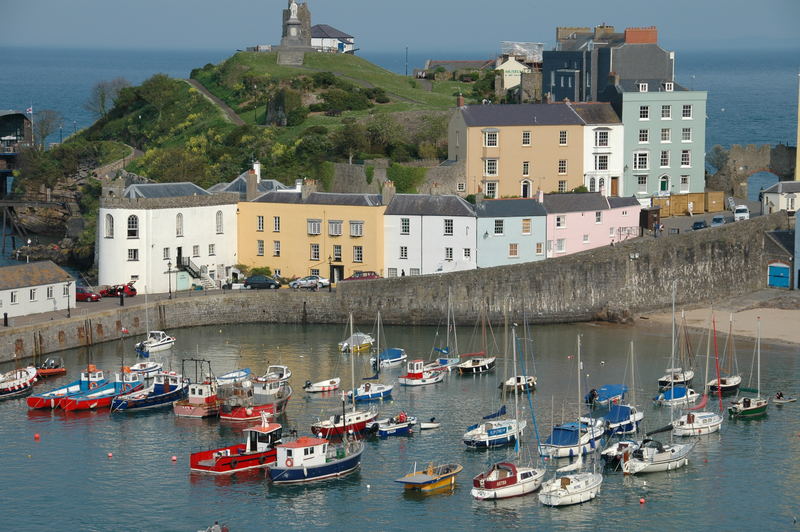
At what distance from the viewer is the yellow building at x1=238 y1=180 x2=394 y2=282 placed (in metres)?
79.4

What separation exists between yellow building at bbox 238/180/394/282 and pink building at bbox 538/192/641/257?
868cm

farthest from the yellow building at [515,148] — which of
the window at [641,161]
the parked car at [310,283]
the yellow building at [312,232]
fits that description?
the parked car at [310,283]

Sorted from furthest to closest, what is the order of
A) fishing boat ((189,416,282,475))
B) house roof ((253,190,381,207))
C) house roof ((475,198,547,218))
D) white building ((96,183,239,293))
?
house roof ((253,190,381,207)) < house roof ((475,198,547,218)) < white building ((96,183,239,293)) < fishing boat ((189,416,282,475))

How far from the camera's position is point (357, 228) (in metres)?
79.4

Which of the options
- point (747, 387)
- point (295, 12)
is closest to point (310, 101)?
point (295, 12)

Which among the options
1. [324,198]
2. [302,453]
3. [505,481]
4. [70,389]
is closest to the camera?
[505,481]

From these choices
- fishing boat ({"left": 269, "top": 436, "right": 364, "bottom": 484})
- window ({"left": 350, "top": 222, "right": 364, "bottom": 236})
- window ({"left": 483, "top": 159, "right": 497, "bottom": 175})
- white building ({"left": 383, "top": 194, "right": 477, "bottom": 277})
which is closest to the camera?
fishing boat ({"left": 269, "top": 436, "right": 364, "bottom": 484})

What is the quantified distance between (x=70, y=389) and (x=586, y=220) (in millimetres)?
31123

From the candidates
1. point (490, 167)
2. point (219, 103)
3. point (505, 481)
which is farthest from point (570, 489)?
point (219, 103)

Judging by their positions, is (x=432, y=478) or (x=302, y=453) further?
(x=302, y=453)

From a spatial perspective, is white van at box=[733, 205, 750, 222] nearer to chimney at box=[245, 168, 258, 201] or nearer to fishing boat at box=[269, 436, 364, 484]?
chimney at box=[245, 168, 258, 201]

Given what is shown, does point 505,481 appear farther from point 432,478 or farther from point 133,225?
point 133,225

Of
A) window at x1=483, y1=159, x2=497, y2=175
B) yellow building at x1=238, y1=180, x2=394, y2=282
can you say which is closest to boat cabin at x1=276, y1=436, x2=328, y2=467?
yellow building at x1=238, y1=180, x2=394, y2=282

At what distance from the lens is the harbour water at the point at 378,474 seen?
4859 cm
